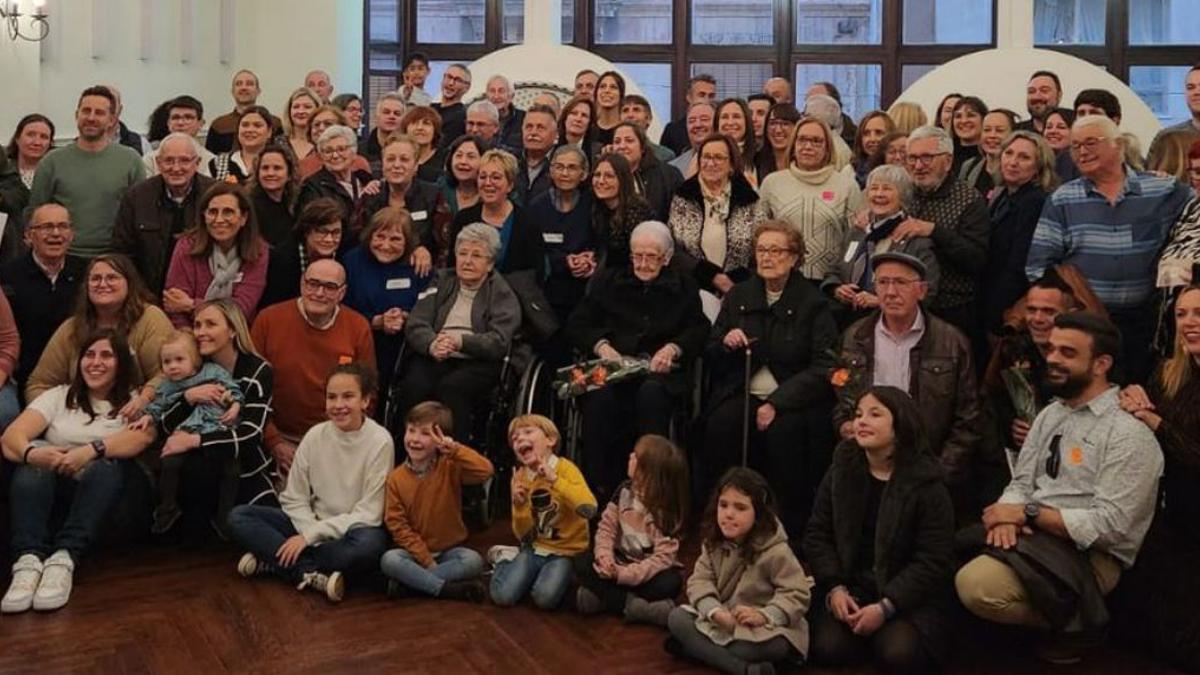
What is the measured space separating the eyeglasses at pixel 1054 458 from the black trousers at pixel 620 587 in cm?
118

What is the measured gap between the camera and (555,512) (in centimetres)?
467

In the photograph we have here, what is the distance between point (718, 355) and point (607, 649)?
1555 mm

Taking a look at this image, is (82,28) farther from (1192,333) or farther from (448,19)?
(1192,333)

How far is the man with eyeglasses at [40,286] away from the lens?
18.1 ft

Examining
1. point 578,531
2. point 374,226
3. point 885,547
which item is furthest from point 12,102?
point 885,547

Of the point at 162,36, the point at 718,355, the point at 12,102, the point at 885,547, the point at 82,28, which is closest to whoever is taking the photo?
the point at 885,547

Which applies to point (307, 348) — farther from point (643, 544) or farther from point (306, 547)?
point (643, 544)

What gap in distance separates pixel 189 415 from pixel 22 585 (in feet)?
2.72

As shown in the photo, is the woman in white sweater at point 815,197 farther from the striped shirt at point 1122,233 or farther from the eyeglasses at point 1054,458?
the eyeglasses at point 1054,458

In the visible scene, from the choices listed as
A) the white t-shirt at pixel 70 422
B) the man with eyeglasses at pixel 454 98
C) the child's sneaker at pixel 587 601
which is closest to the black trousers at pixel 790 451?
the child's sneaker at pixel 587 601

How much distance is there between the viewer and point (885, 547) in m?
4.11

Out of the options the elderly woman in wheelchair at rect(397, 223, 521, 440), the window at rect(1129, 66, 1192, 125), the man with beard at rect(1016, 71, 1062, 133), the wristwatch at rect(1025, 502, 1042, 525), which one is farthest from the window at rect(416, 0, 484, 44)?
the wristwatch at rect(1025, 502, 1042, 525)

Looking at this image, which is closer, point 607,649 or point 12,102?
point 607,649

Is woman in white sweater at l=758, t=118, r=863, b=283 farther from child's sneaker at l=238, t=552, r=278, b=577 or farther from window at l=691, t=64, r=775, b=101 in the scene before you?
window at l=691, t=64, r=775, b=101
